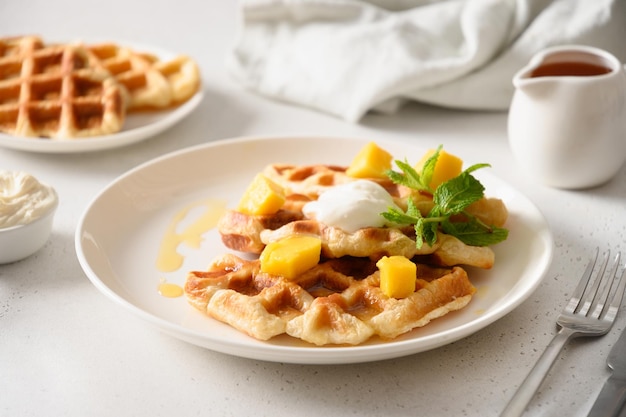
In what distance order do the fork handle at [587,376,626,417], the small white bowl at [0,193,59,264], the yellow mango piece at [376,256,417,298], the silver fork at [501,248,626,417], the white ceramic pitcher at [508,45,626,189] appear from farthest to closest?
the white ceramic pitcher at [508,45,626,189], the small white bowl at [0,193,59,264], the yellow mango piece at [376,256,417,298], the silver fork at [501,248,626,417], the fork handle at [587,376,626,417]

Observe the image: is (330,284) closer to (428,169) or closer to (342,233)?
(342,233)

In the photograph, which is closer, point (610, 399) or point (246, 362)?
point (610, 399)

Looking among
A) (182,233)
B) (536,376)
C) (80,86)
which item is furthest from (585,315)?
(80,86)

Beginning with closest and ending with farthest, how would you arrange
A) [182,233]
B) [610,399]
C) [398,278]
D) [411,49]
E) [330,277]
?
[610,399] < [398,278] < [330,277] < [182,233] < [411,49]

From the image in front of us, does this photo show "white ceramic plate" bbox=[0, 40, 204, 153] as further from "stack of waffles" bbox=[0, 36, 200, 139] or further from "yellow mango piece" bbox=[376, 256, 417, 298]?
"yellow mango piece" bbox=[376, 256, 417, 298]

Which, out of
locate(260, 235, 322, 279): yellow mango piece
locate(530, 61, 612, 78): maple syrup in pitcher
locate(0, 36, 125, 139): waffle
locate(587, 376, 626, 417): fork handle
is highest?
locate(530, 61, 612, 78): maple syrup in pitcher

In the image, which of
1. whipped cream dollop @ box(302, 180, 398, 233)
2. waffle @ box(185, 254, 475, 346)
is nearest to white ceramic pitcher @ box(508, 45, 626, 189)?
whipped cream dollop @ box(302, 180, 398, 233)
